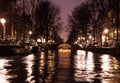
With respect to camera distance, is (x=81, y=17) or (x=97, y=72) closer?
(x=97, y=72)

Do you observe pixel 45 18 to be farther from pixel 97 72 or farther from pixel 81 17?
pixel 97 72

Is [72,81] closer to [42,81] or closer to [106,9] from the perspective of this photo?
[42,81]

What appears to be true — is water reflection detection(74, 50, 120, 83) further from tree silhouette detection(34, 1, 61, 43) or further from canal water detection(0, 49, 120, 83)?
tree silhouette detection(34, 1, 61, 43)

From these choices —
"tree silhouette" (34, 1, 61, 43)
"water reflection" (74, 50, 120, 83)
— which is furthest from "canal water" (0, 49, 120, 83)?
"tree silhouette" (34, 1, 61, 43)

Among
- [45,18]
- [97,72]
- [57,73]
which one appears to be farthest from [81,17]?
[57,73]

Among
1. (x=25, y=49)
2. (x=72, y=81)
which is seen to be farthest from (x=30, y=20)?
(x=72, y=81)

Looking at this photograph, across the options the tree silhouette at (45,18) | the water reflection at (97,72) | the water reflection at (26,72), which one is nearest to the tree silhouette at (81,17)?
the tree silhouette at (45,18)

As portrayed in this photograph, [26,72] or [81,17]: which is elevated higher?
[81,17]

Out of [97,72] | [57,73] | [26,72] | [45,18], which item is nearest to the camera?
[57,73]

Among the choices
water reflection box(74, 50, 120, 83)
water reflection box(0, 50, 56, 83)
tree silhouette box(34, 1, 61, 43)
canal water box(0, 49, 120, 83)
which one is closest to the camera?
water reflection box(0, 50, 56, 83)

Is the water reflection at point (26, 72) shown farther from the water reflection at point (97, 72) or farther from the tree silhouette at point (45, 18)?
the tree silhouette at point (45, 18)

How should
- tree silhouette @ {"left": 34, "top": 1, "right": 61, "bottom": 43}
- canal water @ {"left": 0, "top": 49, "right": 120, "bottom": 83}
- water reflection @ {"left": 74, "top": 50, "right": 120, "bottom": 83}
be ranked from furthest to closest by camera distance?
1. tree silhouette @ {"left": 34, "top": 1, "right": 61, "bottom": 43}
2. water reflection @ {"left": 74, "top": 50, "right": 120, "bottom": 83}
3. canal water @ {"left": 0, "top": 49, "right": 120, "bottom": 83}

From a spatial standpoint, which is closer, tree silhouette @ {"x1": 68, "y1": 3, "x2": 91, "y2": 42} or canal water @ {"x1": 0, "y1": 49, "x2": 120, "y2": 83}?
canal water @ {"x1": 0, "y1": 49, "x2": 120, "y2": 83}

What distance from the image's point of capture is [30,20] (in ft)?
310
